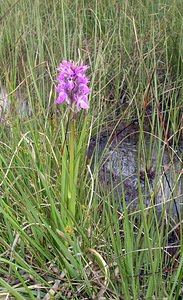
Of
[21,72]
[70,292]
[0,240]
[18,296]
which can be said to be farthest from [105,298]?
[21,72]

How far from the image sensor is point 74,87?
46.0 inches

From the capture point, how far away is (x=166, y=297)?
3.98 feet

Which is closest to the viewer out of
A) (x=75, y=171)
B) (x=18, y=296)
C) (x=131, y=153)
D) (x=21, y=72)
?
(x=18, y=296)

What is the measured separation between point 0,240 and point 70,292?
0.87 ft

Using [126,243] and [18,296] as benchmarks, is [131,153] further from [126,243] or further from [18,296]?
[18,296]

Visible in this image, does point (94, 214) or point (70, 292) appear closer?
point (70, 292)

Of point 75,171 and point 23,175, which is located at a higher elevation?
point 75,171

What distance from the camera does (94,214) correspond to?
1.46m

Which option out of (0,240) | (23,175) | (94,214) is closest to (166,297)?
(94,214)

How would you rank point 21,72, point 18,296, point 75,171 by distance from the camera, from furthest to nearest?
point 21,72
point 75,171
point 18,296

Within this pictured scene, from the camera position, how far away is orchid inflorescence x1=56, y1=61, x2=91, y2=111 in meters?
1.16

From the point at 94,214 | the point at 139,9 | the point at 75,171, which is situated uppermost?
the point at 139,9

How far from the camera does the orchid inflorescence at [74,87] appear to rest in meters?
1.16

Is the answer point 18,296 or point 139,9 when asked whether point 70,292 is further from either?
point 139,9
